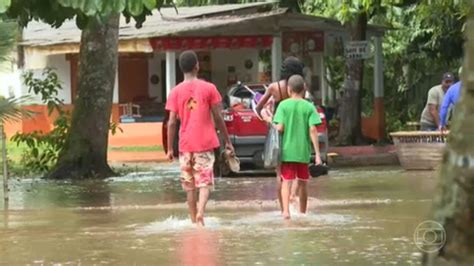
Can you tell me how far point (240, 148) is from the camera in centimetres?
1730

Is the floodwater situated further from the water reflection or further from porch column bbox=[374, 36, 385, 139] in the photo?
porch column bbox=[374, 36, 385, 139]

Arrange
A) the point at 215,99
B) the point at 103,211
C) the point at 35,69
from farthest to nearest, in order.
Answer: the point at 35,69
the point at 103,211
the point at 215,99

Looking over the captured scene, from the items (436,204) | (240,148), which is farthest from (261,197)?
(436,204)

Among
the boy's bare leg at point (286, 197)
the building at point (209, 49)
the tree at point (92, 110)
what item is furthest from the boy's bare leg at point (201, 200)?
the building at point (209, 49)

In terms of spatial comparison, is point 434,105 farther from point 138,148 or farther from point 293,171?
point 138,148

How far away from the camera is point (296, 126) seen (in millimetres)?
10859

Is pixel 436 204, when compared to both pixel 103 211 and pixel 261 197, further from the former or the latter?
pixel 261 197

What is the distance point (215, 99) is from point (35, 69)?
2238 centimetres

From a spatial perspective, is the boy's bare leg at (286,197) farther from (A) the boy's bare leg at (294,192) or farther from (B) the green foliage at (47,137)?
(B) the green foliage at (47,137)

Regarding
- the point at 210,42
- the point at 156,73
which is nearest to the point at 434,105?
the point at 210,42

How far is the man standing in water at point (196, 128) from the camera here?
1012 cm

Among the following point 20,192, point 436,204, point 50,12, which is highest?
point 50,12

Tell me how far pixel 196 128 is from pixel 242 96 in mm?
9502

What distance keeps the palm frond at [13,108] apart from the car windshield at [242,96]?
9.62 metres
